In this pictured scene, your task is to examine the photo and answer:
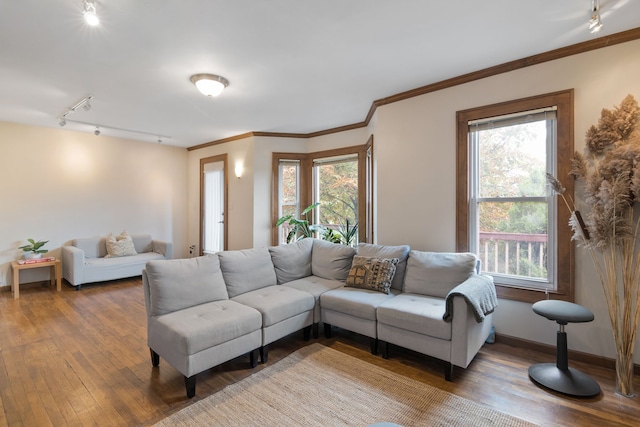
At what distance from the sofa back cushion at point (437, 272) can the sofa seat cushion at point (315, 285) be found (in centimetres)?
80

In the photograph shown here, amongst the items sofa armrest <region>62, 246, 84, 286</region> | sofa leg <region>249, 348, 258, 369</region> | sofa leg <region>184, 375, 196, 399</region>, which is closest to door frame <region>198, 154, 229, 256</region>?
sofa armrest <region>62, 246, 84, 286</region>

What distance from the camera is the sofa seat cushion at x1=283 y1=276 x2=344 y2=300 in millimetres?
3119

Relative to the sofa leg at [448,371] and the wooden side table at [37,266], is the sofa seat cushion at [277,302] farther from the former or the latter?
the wooden side table at [37,266]

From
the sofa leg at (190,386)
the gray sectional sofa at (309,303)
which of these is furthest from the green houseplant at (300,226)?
the sofa leg at (190,386)

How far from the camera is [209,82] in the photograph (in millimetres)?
3020

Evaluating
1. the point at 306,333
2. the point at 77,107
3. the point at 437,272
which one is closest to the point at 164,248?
the point at 77,107

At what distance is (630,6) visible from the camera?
205 centimetres

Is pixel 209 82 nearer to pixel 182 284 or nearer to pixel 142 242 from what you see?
pixel 182 284

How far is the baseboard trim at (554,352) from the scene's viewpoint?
2441 millimetres

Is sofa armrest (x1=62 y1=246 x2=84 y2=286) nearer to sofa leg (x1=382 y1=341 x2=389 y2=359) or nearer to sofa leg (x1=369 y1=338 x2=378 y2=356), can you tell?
sofa leg (x1=369 y1=338 x2=378 y2=356)

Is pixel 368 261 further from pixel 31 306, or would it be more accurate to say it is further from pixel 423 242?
pixel 31 306

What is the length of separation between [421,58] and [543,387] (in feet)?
9.47

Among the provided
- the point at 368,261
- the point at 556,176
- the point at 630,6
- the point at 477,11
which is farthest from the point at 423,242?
the point at 630,6

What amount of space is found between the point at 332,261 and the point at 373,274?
652 millimetres
